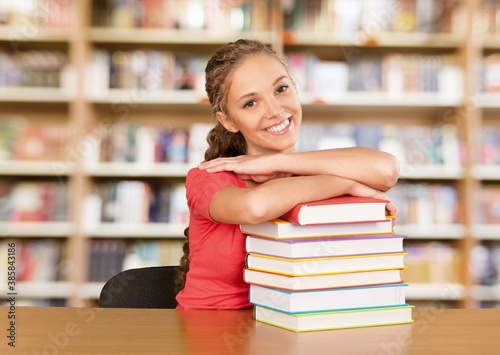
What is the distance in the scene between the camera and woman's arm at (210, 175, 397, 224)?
44.5 inches

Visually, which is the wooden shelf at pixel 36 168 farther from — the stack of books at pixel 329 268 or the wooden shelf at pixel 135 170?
the stack of books at pixel 329 268

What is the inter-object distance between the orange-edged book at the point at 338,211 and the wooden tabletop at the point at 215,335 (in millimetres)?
181

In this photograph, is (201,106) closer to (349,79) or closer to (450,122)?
(349,79)

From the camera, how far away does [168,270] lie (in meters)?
1.65

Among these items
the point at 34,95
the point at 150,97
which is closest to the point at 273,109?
the point at 150,97

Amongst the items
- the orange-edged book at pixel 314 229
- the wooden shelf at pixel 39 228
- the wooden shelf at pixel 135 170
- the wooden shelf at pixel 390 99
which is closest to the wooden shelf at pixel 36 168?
the wooden shelf at pixel 135 170

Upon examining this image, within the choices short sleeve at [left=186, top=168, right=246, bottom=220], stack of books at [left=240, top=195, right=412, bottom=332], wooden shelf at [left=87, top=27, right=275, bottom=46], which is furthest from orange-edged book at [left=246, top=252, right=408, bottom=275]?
wooden shelf at [left=87, top=27, right=275, bottom=46]

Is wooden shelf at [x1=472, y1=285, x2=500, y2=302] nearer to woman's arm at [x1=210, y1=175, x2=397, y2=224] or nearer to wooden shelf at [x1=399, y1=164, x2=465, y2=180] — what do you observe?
wooden shelf at [x1=399, y1=164, x2=465, y2=180]

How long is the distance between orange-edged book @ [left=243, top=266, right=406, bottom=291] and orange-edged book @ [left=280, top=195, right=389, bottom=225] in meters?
0.09

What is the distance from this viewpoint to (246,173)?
1368mm

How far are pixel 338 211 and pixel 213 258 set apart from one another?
1.29 feet

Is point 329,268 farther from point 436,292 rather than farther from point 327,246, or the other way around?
point 436,292

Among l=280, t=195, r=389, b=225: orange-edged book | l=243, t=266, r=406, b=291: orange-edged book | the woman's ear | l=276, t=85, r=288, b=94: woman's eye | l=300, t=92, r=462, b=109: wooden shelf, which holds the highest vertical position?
l=300, t=92, r=462, b=109: wooden shelf

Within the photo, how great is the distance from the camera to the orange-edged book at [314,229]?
1.08 metres
